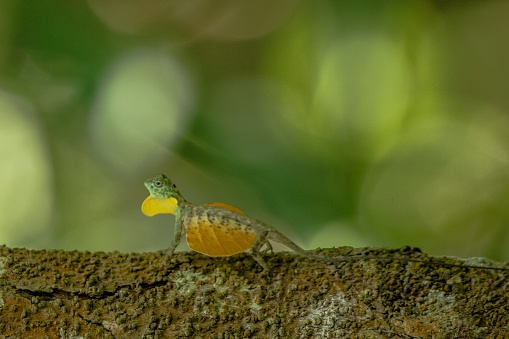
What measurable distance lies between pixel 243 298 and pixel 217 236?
0.39 ft

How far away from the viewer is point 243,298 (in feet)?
2.65

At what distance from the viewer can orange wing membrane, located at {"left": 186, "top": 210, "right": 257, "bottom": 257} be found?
2.86 feet

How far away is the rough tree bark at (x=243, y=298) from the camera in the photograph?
0.76 metres

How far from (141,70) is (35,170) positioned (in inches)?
14.2

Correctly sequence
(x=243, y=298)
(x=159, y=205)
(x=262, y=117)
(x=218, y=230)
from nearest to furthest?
(x=243, y=298) < (x=218, y=230) < (x=159, y=205) < (x=262, y=117)

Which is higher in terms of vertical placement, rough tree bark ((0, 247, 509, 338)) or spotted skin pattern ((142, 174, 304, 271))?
spotted skin pattern ((142, 174, 304, 271))

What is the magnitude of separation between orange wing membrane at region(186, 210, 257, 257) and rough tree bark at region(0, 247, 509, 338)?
0.06ft

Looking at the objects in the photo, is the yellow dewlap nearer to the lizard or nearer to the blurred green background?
the lizard

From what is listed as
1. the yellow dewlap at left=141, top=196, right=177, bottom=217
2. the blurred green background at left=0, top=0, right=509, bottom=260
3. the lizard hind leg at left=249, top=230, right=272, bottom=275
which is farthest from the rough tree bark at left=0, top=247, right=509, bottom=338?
the blurred green background at left=0, top=0, right=509, bottom=260

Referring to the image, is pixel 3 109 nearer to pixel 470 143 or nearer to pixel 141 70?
pixel 141 70

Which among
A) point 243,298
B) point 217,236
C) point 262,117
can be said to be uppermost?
point 262,117

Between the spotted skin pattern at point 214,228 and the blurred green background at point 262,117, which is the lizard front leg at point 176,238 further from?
the blurred green background at point 262,117

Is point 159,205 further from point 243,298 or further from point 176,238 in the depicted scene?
point 243,298

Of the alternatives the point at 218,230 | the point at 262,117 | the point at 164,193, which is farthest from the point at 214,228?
the point at 262,117
